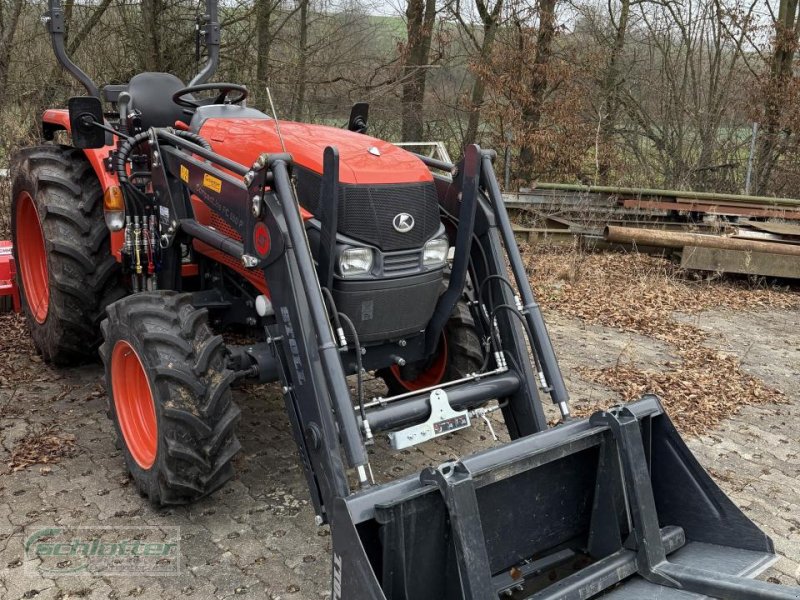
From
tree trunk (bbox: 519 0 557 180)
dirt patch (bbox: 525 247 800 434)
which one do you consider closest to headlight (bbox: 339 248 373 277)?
dirt patch (bbox: 525 247 800 434)

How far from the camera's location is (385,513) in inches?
91.7

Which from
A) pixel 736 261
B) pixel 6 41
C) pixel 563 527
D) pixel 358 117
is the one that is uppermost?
pixel 6 41

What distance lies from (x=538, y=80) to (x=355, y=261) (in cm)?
1054

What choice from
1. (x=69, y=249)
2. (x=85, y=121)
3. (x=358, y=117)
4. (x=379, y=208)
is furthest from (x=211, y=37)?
(x=379, y=208)

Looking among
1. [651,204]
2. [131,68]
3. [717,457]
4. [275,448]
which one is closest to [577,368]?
[717,457]

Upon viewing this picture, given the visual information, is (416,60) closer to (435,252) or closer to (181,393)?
(435,252)

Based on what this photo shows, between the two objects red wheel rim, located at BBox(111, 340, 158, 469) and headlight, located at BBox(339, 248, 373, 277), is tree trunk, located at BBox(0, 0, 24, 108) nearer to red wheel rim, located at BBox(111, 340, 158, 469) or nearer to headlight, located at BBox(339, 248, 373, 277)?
red wheel rim, located at BBox(111, 340, 158, 469)


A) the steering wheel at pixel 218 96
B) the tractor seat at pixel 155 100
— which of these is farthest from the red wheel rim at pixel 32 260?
the steering wheel at pixel 218 96

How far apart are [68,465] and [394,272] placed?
6.07ft

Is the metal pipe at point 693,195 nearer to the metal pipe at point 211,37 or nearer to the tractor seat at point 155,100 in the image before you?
the metal pipe at point 211,37

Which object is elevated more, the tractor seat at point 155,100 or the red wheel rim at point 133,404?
the tractor seat at point 155,100

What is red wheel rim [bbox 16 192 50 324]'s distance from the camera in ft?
16.5

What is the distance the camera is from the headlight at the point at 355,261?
304cm

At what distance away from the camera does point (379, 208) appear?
3105 millimetres
